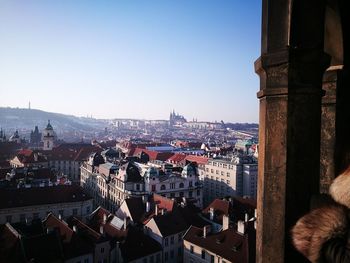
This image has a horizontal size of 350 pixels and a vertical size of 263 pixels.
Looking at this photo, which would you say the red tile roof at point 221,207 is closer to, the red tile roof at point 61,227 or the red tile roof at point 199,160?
the red tile roof at point 61,227

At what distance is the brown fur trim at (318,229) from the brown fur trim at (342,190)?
87mm

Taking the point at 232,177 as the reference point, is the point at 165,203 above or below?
above

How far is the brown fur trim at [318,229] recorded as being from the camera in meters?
2.07

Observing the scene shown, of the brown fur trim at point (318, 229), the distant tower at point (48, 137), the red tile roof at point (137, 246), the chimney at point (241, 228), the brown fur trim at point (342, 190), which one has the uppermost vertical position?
the brown fur trim at point (342, 190)

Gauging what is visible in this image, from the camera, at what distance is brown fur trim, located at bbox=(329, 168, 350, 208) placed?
7.39 ft

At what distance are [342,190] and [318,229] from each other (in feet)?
1.25

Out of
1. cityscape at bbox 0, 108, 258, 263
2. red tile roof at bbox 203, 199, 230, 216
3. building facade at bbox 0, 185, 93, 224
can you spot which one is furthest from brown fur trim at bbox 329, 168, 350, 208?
building facade at bbox 0, 185, 93, 224

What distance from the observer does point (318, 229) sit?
2.12 m

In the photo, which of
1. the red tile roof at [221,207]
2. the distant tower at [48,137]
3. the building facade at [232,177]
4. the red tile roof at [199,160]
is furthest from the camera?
the distant tower at [48,137]

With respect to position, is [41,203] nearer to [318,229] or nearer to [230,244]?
[230,244]

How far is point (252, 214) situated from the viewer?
3300cm

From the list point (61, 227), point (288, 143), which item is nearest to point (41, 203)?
point (61, 227)

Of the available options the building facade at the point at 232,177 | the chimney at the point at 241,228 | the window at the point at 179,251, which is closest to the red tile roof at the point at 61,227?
the window at the point at 179,251

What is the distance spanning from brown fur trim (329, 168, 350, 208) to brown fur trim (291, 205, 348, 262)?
3.4 inches
